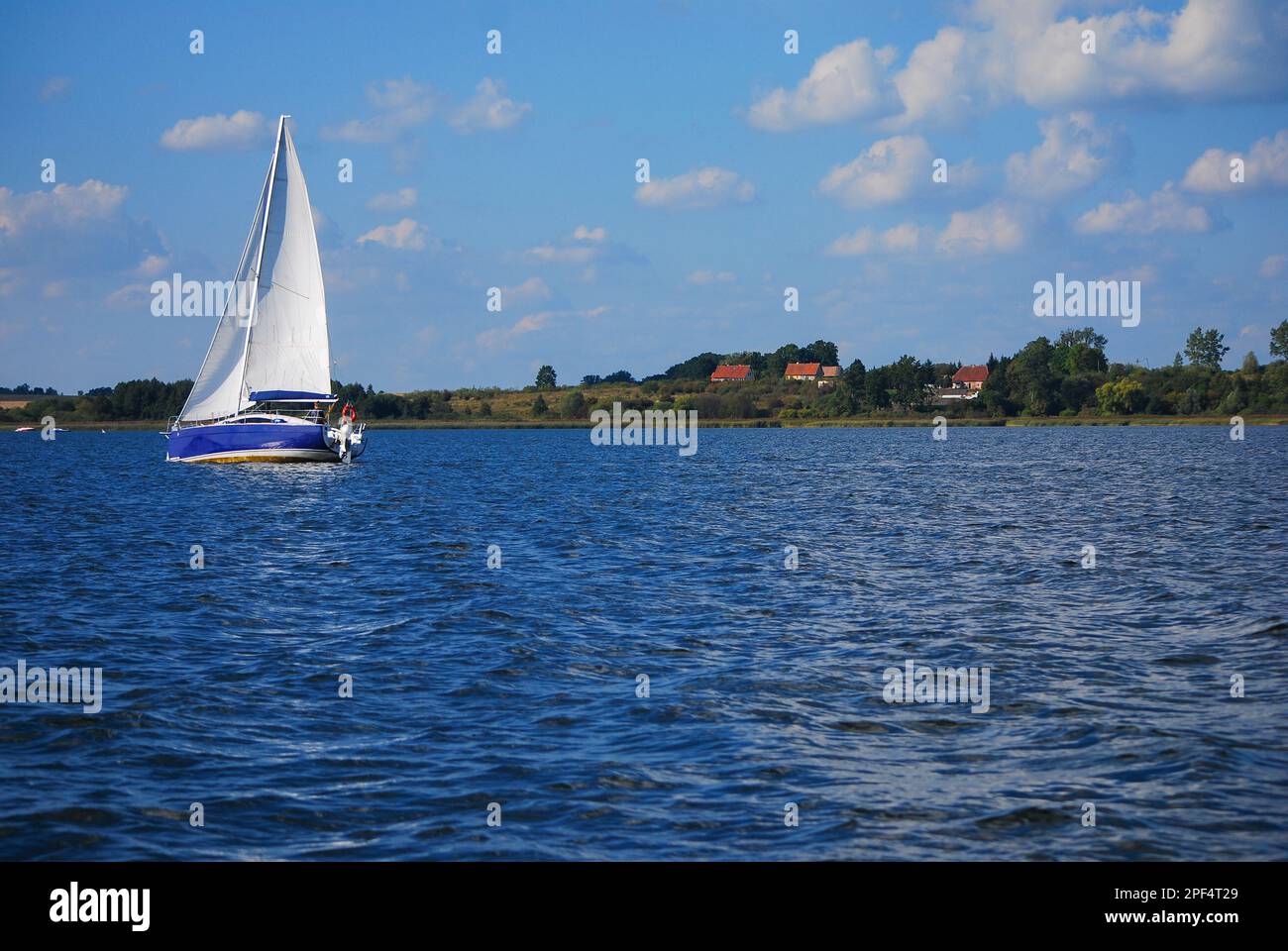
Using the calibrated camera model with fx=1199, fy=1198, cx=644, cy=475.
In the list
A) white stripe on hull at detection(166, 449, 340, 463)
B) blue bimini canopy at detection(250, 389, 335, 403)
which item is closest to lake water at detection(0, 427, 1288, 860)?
blue bimini canopy at detection(250, 389, 335, 403)

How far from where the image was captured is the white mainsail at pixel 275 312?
7250cm

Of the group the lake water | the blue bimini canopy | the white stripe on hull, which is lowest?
the lake water

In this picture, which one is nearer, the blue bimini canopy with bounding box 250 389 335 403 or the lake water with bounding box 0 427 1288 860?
the lake water with bounding box 0 427 1288 860

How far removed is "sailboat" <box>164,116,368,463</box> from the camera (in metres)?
72.5

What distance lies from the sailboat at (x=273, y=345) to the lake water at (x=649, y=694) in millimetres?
32429

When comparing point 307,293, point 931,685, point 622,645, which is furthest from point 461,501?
point 931,685

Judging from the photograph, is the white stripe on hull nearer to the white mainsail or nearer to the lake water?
the white mainsail

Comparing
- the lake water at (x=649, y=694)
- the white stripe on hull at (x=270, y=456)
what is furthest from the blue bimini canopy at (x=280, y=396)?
the lake water at (x=649, y=694)

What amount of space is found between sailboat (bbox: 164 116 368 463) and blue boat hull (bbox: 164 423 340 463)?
2.4 inches

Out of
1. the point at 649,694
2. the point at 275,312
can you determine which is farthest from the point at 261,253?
the point at 649,694

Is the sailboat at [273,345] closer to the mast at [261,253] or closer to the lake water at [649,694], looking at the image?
the mast at [261,253]
